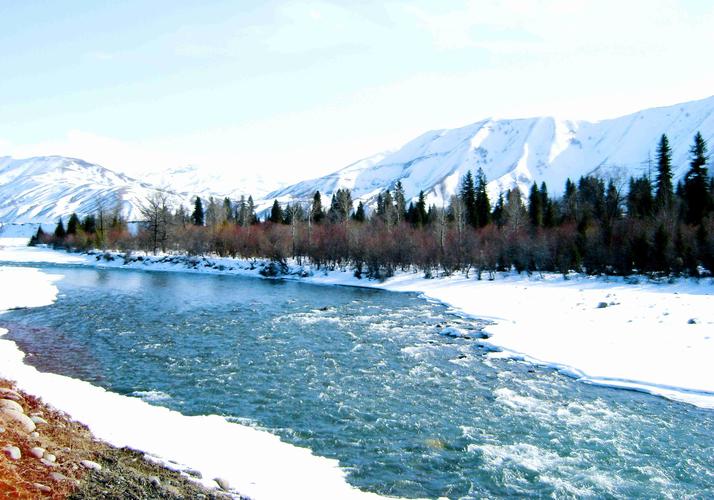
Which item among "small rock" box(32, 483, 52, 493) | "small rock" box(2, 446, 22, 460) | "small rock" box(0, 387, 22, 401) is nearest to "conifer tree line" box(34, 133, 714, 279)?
"small rock" box(0, 387, 22, 401)

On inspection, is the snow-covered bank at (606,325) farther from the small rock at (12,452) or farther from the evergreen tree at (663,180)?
the evergreen tree at (663,180)

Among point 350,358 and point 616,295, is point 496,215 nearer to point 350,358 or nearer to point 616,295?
point 616,295

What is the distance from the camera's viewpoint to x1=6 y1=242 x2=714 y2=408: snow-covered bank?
18.7 meters

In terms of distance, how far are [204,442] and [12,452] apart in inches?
178

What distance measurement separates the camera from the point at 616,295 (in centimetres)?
3806

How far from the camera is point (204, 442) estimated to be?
1203 cm

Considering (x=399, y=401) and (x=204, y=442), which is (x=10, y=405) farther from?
(x=399, y=401)

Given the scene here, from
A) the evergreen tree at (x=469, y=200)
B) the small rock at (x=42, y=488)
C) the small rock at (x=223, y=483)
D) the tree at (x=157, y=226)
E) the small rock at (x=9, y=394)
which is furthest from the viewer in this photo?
the tree at (x=157, y=226)

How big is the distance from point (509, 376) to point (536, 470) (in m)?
7.64

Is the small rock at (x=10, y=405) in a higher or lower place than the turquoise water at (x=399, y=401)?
higher

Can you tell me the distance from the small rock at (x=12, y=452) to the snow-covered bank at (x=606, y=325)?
699 inches

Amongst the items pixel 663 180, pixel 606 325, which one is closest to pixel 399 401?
pixel 606 325

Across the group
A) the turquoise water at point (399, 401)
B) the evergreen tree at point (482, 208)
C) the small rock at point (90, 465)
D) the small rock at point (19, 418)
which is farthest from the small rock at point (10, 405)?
the evergreen tree at point (482, 208)

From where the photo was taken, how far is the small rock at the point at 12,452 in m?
8.11
